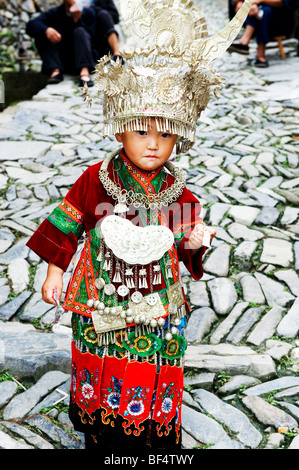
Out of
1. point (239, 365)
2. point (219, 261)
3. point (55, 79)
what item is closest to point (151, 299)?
point (239, 365)

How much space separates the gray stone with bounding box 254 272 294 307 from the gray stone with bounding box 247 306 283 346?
81 millimetres

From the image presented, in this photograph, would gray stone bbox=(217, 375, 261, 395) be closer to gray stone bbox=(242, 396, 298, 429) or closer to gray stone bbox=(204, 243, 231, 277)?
gray stone bbox=(242, 396, 298, 429)

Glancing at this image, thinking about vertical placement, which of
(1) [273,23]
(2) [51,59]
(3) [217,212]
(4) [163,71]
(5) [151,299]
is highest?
(4) [163,71]

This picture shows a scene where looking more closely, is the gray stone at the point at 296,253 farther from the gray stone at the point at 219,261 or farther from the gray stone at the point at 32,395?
the gray stone at the point at 32,395

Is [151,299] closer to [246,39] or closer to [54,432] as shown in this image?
[54,432]

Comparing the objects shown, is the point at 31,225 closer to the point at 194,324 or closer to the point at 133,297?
the point at 194,324

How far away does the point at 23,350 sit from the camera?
3188mm

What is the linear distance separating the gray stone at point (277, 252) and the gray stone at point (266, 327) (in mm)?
581

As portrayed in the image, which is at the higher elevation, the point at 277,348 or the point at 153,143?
the point at 153,143

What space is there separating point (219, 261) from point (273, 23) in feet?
22.4

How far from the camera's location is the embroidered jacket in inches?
91.0

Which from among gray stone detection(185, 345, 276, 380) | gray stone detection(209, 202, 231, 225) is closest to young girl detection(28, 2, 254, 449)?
gray stone detection(185, 345, 276, 380)

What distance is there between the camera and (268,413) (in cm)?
286
